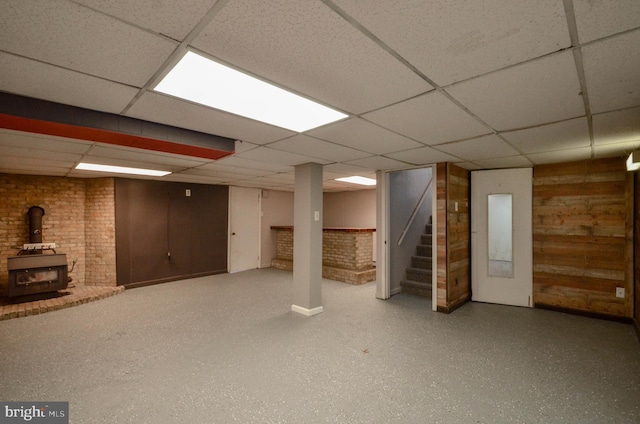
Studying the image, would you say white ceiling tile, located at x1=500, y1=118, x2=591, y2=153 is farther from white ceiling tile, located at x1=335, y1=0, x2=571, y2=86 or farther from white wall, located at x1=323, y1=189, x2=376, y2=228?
white wall, located at x1=323, y1=189, x2=376, y2=228

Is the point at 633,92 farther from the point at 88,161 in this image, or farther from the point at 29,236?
the point at 29,236

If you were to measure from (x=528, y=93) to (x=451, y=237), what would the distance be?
3002mm

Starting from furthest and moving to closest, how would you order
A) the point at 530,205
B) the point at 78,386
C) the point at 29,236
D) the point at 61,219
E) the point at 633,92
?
the point at 61,219 → the point at 29,236 → the point at 530,205 → the point at 78,386 → the point at 633,92

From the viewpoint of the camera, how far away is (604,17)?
1.23 m

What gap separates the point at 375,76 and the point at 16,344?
479 cm

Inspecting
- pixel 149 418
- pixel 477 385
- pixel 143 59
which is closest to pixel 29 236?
pixel 149 418

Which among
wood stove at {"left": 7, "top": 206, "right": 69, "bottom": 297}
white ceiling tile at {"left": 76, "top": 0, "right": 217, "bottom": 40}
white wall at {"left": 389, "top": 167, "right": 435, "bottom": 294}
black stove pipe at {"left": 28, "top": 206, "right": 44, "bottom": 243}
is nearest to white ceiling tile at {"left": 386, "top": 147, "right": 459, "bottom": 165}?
white wall at {"left": 389, "top": 167, "right": 435, "bottom": 294}

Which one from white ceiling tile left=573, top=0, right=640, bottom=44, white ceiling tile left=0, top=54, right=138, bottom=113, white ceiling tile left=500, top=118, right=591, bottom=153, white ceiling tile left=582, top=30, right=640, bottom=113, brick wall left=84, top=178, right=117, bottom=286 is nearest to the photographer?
white ceiling tile left=573, top=0, right=640, bottom=44

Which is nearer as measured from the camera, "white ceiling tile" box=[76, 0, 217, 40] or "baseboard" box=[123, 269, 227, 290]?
"white ceiling tile" box=[76, 0, 217, 40]

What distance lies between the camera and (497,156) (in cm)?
401

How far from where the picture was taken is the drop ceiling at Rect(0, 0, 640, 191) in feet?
3.97

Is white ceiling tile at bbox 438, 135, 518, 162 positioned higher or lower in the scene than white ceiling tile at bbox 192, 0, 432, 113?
lower

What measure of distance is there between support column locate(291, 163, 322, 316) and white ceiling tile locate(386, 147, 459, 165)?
4.05ft

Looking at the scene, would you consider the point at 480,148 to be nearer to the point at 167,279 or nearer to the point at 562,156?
the point at 562,156
